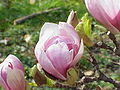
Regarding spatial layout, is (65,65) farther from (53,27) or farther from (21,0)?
(21,0)

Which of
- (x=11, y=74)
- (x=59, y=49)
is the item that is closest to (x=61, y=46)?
(x=59, y=49)

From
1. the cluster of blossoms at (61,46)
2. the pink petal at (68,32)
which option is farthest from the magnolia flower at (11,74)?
the pink petal at (68,32)

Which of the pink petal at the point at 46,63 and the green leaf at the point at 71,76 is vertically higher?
the pink petal at the point at 46,63

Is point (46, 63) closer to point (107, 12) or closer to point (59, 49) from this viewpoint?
point (59, 49)

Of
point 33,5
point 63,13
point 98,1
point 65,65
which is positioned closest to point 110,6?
point 98,1

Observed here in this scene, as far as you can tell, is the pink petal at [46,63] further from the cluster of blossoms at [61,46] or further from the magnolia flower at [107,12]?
the magnolia flower at [107,12]

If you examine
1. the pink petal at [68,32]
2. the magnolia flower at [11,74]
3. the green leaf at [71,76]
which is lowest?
the green leaf at [71,76]

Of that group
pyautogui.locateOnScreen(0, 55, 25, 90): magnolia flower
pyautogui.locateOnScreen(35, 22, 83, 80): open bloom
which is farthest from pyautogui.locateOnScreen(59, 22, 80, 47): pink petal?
pyautogui.locateOnScreen(0, 55, 25, 90): magnolia flower

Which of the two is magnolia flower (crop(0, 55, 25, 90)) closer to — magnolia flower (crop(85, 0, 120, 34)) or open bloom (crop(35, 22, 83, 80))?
open bloom (crop(35, 22, 83, 80))
